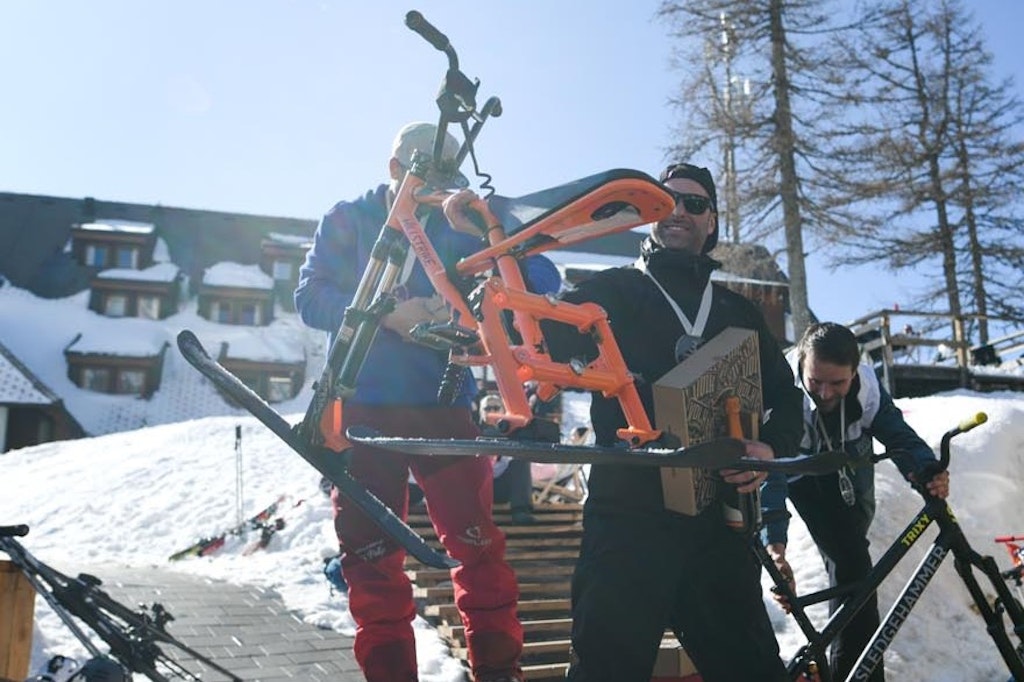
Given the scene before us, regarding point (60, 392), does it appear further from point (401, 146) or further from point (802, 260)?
point (401, 146)

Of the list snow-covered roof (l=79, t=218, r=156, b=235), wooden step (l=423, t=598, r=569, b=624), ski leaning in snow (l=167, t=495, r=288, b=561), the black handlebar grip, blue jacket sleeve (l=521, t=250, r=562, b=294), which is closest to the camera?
the black handlebar grip

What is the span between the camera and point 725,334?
2.57m

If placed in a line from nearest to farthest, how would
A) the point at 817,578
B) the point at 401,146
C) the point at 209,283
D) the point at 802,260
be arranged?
the point at 401,146, the point at 817,578, the point at 802,260, the point at 209,283

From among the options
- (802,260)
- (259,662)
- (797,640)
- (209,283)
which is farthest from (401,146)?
(209,283)

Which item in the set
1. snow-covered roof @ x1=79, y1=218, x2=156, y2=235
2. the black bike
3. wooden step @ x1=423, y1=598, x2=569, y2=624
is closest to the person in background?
wooden step @ x1=423, y1=598, x2=569, y2=624

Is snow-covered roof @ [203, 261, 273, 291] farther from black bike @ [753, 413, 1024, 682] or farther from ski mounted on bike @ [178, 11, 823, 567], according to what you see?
black bike @ [753, 413, 1024, 682]

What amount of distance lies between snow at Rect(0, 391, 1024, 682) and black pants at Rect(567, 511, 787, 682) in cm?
320

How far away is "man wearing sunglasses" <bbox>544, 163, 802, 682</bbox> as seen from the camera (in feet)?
7.68

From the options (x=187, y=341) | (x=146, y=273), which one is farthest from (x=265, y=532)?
(x=146, y=273)

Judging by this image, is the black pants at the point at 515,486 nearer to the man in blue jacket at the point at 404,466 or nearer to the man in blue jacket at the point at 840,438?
the man in blue jacket at the point at 840,438

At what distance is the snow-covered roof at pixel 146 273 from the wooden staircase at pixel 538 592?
2481 cm

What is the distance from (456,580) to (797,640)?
13.4ft

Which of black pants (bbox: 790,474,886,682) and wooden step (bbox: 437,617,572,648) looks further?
wooden step (bbox: 437,617,572,648)

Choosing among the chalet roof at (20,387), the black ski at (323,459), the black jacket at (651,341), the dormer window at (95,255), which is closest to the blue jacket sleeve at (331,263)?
the black ski at (323,459)
